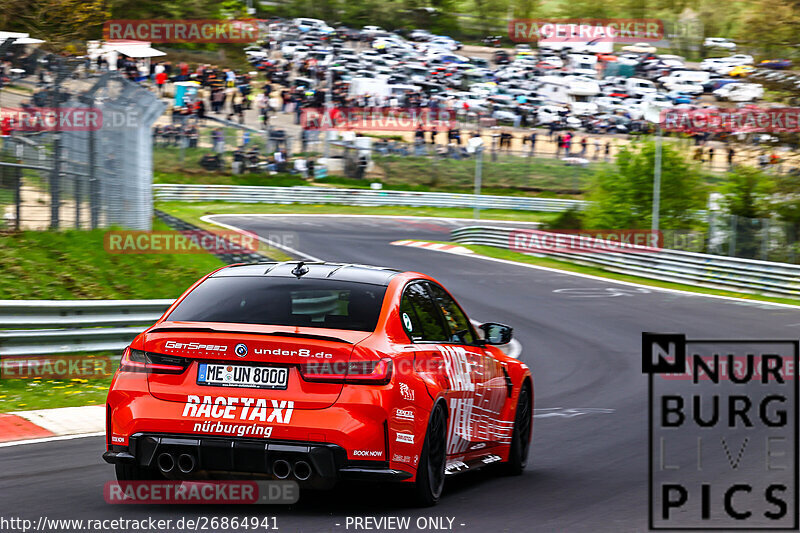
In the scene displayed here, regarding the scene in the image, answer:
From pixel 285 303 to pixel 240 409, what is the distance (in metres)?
0.79

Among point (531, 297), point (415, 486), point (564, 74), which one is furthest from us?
point (564, 74)

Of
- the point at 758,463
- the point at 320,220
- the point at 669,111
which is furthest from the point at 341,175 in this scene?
the point at 758,463

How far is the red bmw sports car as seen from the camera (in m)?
5.79

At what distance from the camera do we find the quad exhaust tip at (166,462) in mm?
5848

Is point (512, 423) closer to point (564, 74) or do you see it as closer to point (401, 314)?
point (401, 314)

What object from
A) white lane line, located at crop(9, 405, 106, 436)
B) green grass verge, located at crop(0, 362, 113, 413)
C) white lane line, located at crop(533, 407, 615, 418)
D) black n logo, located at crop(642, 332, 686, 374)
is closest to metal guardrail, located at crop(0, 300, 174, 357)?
green grass verge, located at crop(0, 362, 113, 413)

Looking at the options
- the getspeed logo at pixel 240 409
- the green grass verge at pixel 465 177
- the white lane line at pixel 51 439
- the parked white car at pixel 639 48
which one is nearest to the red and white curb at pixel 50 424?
the white lane line at pixel 51 439

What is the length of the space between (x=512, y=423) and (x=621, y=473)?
2.82ft

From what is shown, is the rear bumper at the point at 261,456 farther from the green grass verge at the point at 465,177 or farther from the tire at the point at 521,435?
the green grass verge at the point at 465,177

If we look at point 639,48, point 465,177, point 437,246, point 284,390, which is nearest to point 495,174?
point 465,177

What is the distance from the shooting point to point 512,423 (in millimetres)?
8305

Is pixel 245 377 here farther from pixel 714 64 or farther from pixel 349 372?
pixel 714 64

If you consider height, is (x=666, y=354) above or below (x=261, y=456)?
below

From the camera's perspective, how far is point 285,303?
6.39 meters
